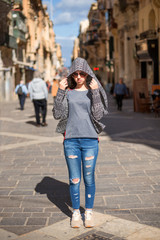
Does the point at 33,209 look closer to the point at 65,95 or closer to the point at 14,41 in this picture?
the point at 65,95

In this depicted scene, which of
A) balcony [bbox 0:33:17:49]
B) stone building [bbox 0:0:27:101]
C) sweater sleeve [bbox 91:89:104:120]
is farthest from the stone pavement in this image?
balcony [bbox 0:33:17:49]

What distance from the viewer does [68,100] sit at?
4.34 m

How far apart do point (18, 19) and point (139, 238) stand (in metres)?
38.9

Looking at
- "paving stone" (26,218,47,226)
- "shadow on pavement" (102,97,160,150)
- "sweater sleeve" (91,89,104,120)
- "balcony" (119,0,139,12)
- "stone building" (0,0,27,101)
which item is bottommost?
"paving stone" (26,218,47,226)

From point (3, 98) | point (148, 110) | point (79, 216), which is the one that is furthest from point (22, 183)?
point (3, 98)

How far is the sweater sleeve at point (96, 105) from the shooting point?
4281 mm

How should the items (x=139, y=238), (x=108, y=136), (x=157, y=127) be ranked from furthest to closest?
(x=157, y=127) → (x=108, y=136) → (x=139, y=238)

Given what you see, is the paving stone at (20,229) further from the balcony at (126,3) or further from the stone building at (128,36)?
the balcony at (126,3)

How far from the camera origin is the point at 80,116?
431 centimetres

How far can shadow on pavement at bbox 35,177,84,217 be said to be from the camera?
515 cm

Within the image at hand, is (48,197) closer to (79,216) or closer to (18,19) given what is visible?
(79,216)

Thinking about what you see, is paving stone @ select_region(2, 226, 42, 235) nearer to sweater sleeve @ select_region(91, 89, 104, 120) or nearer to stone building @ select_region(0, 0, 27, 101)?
sweater sleeve @ select_region(91, 89, 104, 120)

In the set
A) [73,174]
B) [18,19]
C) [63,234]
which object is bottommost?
[63,234]

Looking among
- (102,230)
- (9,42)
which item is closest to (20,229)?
(102,230)
